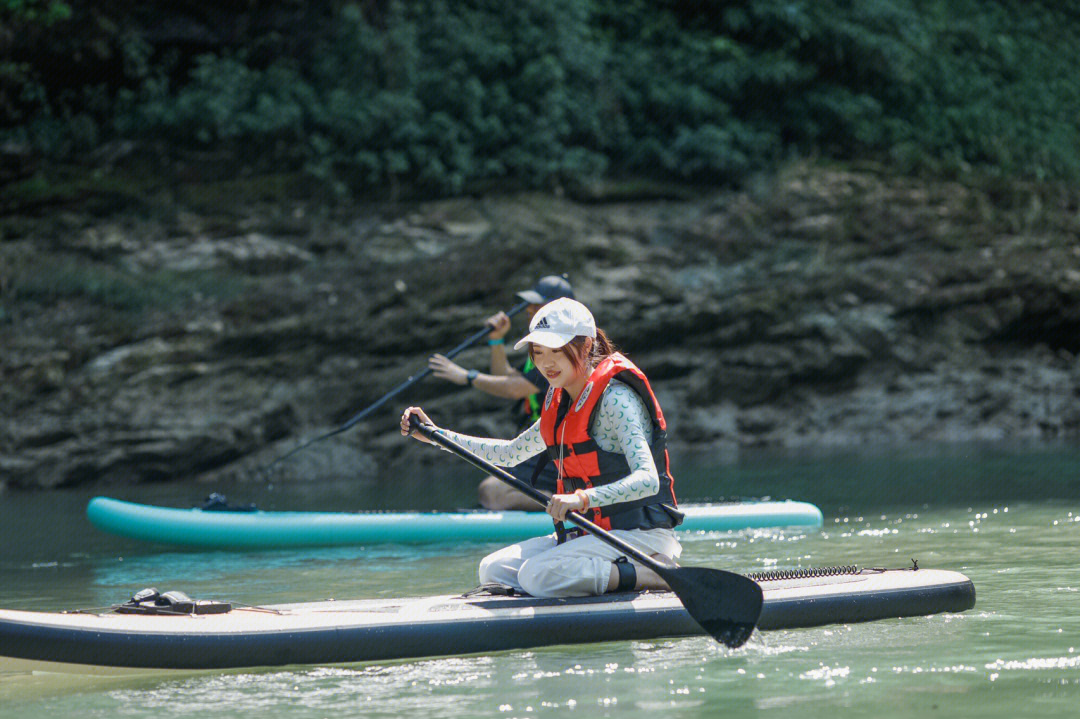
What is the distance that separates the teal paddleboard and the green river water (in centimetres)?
10

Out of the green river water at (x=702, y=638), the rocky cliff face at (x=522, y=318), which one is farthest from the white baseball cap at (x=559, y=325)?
the rocky cliff face at (x=522, y=318)

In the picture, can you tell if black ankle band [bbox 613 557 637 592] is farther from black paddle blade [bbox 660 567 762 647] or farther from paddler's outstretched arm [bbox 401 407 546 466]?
paddler's outstretched arm [bbox 401 407 546 466]

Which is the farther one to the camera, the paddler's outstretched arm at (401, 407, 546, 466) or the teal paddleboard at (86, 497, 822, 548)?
the teal paddleboard at (86, 497, 822, 548)

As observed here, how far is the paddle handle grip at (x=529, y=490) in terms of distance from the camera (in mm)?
3553

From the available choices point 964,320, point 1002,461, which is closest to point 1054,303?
point 964,320

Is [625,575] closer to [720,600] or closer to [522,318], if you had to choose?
[720,600]

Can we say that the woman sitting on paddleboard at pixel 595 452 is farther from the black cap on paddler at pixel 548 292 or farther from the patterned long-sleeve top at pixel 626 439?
the black cap on paddler at pixel 548 292

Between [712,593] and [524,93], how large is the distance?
10.2 meters

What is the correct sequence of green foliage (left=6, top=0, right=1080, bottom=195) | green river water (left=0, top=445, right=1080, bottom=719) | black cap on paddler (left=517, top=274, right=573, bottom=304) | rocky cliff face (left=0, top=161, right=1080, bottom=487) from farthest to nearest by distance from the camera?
green foliage (left=6, top=0, right=1080, bottom=195), rocky cliff face (left=0, top=161, right=1080, bottom=487), black cap on paddler (left=517, top=274, right=573, bottom=304), green river water (left=0, top=445, right=1080, bottom=719)

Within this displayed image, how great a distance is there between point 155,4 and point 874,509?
9.35 meters

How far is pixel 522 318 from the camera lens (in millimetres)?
12047

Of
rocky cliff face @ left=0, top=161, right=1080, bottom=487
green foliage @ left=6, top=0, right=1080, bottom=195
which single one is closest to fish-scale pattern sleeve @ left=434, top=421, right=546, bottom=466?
rocky cliff face @ left=0, top=161, right=1080, bottom=487

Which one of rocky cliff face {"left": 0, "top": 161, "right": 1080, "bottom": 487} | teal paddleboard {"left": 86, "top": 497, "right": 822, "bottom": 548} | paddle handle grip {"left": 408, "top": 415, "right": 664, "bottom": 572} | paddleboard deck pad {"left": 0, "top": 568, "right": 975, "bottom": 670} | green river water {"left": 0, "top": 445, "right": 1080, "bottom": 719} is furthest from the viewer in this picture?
rocky cliff face {"left": 0, "top": 161, "right": 1080, "bottom": 487}

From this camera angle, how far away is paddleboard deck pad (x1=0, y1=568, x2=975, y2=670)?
3.38 metres
